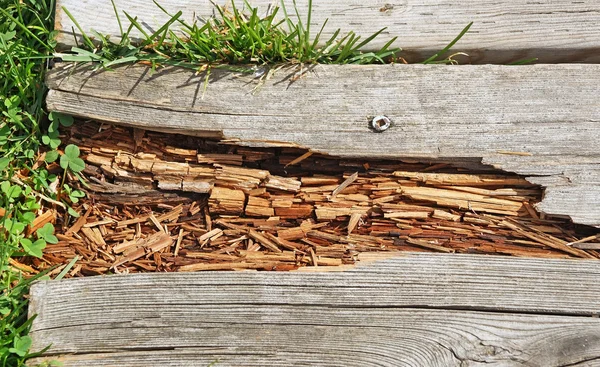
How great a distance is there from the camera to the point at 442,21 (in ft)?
8.57

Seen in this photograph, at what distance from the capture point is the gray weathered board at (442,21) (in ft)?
8.43

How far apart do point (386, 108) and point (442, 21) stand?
0.54m

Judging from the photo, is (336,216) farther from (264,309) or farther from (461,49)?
(461,49)

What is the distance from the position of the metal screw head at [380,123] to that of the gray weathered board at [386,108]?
0.02 metres

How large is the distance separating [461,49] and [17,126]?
83.4 inches

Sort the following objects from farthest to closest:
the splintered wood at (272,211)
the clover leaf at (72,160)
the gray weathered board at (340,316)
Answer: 1. the clover leaf at (72,160)
2. the splintered wood at (272,211)
3. the gray weathered board at (340,316)

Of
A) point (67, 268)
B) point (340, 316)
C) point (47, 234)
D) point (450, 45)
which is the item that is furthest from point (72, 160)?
point (450, 45)

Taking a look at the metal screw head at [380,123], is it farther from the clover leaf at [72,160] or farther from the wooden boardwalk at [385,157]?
the clover leaf at [72,160]

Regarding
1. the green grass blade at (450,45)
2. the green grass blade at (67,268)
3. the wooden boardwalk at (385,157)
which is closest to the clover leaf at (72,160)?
the wooden boardwalk at (385,157)

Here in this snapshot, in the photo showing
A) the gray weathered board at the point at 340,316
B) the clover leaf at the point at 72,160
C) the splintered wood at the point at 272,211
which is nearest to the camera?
the gray weathered board at the point at 340,316

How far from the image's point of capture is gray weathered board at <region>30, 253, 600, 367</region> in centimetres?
223

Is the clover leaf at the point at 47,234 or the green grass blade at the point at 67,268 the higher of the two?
the clover leaf at the point at 47,234

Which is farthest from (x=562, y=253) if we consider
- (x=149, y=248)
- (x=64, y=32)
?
(x=64, y=32)

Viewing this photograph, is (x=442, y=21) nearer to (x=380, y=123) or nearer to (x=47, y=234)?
(x=380, y=123)
